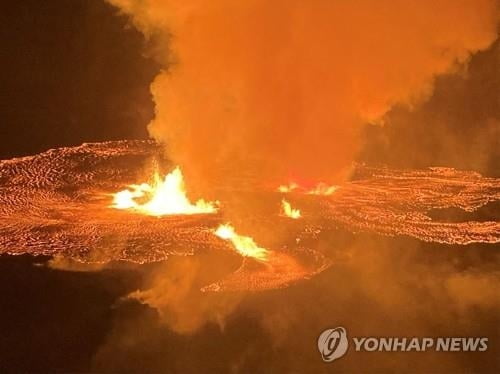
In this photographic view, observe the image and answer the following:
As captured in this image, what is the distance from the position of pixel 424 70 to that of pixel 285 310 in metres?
7.02

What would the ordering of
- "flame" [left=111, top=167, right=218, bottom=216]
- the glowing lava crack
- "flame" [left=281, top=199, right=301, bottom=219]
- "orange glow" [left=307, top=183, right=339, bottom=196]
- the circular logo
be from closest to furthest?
the circular logo → the glowing lava crack → "flame" [left=281, top=199, right=301, bottom=219] → "flame" [left=111, top=167, right=218, bottom=216] → "orange glow" [left=307, top=183, right=339, bottom=196]

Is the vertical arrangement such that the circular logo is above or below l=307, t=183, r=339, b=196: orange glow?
below

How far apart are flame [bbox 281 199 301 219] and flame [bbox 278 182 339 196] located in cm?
95

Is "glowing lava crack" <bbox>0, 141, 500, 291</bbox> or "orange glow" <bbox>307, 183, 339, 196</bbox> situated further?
"orange glow" <bbox>307, 183, 339, 196</bbox>

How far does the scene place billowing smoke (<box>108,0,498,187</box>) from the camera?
9.62 m

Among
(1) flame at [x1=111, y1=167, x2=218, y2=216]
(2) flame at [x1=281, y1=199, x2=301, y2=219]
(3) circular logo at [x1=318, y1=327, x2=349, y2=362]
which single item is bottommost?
(3) circular logo at [x1=318, y1=327, x2=349, y2=362]

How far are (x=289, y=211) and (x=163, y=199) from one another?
1812 millimetres

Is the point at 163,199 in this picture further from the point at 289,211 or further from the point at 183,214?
the point at 289,211

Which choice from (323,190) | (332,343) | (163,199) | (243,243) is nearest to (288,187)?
(323,190)

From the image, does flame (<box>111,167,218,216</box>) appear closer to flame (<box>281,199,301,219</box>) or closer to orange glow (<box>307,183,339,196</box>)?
flame (<box>281,199,301,219</box>)

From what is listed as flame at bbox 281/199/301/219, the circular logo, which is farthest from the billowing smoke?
the circular logo

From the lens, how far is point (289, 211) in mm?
8180

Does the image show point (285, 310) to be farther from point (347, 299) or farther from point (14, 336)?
point (14, 336)

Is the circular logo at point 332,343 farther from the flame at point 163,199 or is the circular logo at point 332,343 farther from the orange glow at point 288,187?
the orange glow at point 288,187
